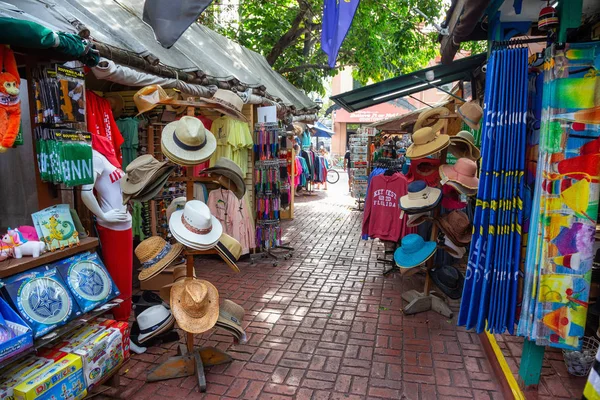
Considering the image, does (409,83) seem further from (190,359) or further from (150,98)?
(190,359)

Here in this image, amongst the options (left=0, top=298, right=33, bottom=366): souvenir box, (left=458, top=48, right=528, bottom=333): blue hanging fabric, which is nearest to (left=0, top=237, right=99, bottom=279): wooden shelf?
(left=0, top=298, right=33, bottom=366): souvenir box

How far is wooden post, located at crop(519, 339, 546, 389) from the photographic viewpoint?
287cm

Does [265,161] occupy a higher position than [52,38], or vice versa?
[52,38]

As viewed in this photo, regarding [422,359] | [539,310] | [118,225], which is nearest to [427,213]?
[422,359]

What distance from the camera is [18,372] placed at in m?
2.39

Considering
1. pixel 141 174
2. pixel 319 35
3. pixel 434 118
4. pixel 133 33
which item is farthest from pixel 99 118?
pixel 319 35

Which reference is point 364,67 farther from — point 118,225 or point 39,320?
point 39,320

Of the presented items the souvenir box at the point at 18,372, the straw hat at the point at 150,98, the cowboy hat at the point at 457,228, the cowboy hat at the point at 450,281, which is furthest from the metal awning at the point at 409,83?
the souvenir box at the point at 18,372

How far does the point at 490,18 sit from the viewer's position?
3.78 m

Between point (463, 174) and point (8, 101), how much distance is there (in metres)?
3.73

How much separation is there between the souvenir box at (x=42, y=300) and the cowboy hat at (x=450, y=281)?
3.42m

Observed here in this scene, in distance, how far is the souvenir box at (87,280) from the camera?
276cm

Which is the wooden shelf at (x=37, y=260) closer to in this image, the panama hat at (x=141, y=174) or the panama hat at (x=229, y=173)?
the panama hat at (x=141, y=174)

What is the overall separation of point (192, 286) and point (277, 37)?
9.51 m
